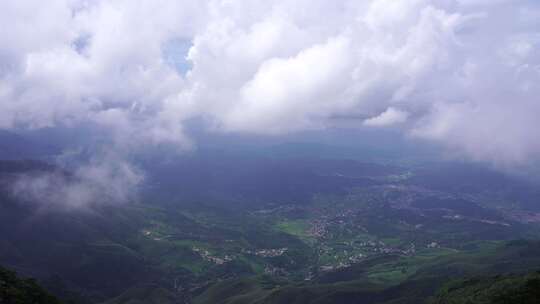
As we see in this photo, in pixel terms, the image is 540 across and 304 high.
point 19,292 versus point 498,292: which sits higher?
point 19,292

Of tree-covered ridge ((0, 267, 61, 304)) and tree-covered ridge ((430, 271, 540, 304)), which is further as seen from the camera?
tree-covered ridge ((0, 267, 61, 304))

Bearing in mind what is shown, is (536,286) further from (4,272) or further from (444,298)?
(4,272)

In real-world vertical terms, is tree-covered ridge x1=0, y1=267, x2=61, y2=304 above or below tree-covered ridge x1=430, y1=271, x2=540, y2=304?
above

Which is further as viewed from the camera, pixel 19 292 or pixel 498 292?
pixel 498 292

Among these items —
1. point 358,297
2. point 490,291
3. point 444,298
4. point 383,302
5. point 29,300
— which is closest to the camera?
point 29,300

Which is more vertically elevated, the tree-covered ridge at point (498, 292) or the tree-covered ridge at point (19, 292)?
the tree-covered ridge at point (19, 292)

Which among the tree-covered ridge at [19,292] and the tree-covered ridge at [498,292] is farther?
the tree-covered ridge at [19,292]

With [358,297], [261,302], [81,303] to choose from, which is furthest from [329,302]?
[81,303]

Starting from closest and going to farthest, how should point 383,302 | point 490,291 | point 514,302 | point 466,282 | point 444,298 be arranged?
point 514,302
point 490,291
point 444,298
point 466,282
point 383,302
